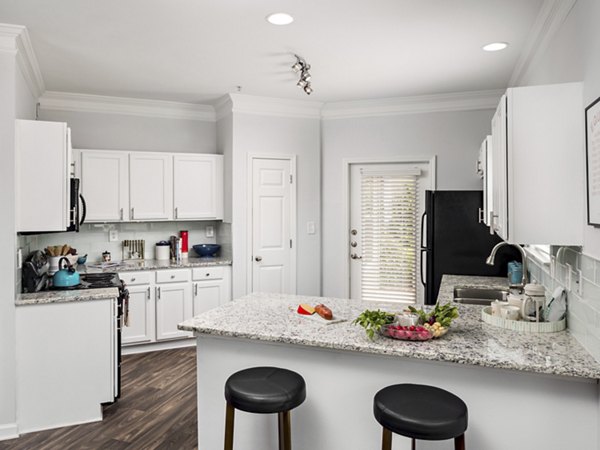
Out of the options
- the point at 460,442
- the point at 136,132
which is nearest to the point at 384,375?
the point at 460,442

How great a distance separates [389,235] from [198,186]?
2.09 meters

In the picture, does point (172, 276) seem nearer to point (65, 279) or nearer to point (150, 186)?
point (150, 186)

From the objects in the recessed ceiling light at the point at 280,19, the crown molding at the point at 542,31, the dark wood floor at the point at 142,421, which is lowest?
the dark wood floor at the point at 142,421

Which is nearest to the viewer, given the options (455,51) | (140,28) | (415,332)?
(415,332)

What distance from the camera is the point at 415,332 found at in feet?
6.73

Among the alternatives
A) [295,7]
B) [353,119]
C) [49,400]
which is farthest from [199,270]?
[295,7]

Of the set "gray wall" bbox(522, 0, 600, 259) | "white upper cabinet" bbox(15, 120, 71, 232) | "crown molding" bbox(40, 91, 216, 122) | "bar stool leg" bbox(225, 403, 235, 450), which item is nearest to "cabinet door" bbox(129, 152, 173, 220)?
"crown molding" bbox(40, 91, 216, 122)

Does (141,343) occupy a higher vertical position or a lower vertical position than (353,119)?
lower

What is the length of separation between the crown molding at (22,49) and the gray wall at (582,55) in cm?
309

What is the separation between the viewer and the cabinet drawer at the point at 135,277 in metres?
4.50

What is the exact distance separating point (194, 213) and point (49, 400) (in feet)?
7.71

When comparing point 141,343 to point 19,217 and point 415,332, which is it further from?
point 415,332

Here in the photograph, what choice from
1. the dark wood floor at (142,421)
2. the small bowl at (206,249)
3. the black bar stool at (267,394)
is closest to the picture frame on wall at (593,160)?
the black bar stool at (267,394)

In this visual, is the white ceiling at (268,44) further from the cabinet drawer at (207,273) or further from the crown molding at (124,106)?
the cabinet drawer at (207,273)
